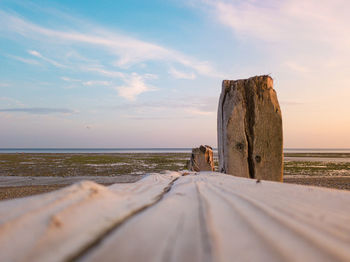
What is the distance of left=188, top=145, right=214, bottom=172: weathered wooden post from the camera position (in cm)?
676

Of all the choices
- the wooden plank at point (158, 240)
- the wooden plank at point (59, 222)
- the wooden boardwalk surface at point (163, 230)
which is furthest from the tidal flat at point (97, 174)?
the wooden plank at point (158, 240)

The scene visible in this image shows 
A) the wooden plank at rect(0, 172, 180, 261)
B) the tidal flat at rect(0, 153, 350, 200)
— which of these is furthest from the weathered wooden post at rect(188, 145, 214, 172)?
the tidal flat at rect(0, 153, 350, 200)

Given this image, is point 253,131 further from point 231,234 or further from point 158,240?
point 158,240

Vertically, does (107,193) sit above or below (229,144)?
below

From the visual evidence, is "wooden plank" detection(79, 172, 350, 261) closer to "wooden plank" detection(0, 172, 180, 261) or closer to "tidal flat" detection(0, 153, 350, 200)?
"wooden plank" detection(0, 172, 180, 261)

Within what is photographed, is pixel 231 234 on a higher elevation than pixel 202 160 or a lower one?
higher

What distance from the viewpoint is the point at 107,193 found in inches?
46.0

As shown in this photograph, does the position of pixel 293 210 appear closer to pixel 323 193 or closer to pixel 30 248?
pixel 323 193

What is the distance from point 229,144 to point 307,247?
9.80 ft

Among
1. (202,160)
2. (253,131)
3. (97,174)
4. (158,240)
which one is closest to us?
(158,240)

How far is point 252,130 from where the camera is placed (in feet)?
11.6

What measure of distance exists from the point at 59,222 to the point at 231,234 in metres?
0.56

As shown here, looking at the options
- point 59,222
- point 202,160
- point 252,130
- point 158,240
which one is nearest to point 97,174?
point 202,160

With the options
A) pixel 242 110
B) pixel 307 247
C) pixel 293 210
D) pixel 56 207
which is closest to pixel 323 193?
pixel 293 210
